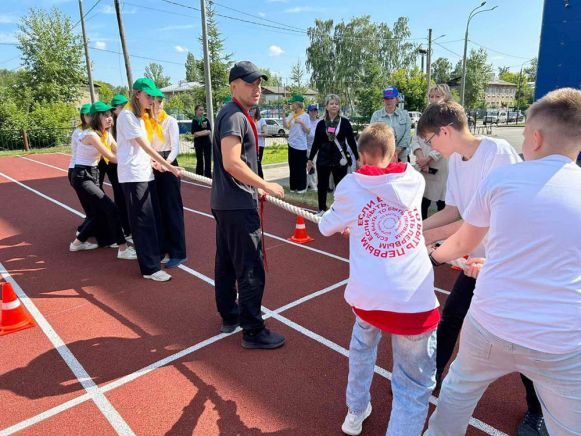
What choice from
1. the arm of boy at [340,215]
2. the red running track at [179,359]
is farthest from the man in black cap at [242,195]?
the arm of boy at [340,215]

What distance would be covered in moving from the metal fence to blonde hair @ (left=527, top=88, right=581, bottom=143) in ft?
88.8

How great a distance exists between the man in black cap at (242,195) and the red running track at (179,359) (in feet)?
1.28

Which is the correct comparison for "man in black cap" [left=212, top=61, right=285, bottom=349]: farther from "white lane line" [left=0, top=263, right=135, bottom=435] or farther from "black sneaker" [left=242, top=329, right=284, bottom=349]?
"white lane line" [left=0, top=263, right=135, bottom=435]

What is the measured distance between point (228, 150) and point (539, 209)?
2073 millimetres

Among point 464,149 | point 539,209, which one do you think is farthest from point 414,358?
point 464,149

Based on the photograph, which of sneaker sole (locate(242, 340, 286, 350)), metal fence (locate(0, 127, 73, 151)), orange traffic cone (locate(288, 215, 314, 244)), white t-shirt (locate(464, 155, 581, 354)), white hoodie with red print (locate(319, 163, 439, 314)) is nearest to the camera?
white t-shirt (locate(464, 155, 581, 354))

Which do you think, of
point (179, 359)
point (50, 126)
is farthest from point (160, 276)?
point (50, 126)

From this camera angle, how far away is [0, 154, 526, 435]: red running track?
2645mm

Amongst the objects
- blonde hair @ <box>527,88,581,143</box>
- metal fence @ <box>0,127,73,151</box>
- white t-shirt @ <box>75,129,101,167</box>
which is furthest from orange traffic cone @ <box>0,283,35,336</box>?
metal fence @ <box>0,127,73,151</box>

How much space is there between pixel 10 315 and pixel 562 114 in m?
4.54

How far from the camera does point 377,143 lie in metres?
2.08

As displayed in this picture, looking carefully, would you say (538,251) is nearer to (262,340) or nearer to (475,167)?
(475,167)

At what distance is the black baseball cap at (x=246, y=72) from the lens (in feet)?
9.88

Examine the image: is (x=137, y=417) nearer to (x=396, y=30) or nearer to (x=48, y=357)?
(x=48, y=357)
